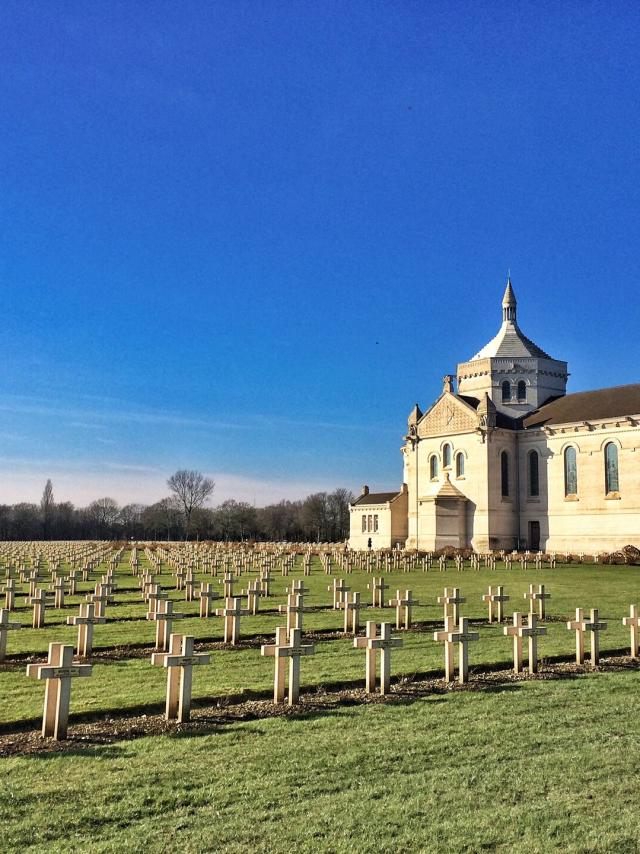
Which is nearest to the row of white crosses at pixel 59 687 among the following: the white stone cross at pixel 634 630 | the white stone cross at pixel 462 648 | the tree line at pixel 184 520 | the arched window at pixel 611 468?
the white stone cross at pixel 462 648

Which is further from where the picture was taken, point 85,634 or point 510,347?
point 510,347

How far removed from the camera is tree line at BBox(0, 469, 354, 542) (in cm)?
10538

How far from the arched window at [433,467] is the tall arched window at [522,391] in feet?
27.1

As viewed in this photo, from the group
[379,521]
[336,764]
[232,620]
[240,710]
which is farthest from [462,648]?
[379,521]

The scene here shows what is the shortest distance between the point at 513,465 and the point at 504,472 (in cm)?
91

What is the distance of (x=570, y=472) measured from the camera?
52.2 metres

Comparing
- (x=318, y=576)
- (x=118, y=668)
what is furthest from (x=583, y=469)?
(x=118, y=668)

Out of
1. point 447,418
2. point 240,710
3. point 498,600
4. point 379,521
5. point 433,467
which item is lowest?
point 240,710

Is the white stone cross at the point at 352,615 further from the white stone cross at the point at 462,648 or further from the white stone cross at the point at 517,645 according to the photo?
the white stone cross at the point at 462,648

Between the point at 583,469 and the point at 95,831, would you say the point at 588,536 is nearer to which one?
the point at 583,469

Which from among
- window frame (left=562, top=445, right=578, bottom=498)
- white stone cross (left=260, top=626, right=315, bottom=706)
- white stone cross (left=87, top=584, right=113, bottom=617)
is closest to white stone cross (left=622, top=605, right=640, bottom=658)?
white stone cross (left=260, top=626, right=315, bottom=706)

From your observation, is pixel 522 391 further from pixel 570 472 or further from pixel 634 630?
pixel 634 630

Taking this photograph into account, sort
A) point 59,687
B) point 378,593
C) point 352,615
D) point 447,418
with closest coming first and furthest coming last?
point 59,687 → point 352,615 → point 378,593 → point 447,418

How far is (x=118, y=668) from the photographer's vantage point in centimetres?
1078
